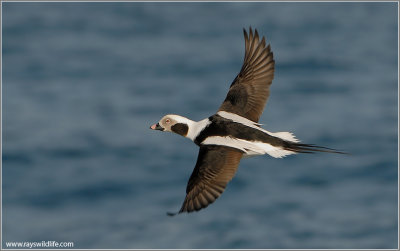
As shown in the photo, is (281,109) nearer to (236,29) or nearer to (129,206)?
(129,206)

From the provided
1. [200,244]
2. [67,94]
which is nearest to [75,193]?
[67,94]

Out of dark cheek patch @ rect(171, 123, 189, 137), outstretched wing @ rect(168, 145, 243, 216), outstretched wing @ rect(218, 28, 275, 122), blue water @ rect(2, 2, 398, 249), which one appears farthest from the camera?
blue water @ rect(2, 2, 398, 249)

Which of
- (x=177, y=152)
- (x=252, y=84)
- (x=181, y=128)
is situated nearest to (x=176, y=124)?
(x=181, y=128)

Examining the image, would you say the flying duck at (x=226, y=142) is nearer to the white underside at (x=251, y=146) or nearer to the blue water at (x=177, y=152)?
the white underside at (x=251, y=146)

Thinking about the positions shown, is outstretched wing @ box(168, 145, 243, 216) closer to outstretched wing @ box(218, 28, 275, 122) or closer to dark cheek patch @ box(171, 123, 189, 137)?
dark cheek patch @ box(171, 123, 189, 137)

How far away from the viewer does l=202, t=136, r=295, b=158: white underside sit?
5059mm

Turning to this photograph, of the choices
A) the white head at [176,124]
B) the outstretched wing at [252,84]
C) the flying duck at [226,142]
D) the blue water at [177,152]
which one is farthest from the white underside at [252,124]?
the blue water at [177,152]

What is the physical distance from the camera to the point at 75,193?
1639 centimetres

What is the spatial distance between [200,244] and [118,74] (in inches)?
237

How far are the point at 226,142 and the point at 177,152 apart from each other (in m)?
Answer: 10.7

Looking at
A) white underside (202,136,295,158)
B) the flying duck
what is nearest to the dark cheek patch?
the flying duck

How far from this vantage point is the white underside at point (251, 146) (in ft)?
16.6

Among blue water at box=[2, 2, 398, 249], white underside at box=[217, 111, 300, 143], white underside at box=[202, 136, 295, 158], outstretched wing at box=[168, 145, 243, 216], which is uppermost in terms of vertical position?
blue water at box=[2, 2, 398, 249]

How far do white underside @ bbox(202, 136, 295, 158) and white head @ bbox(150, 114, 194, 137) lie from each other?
1.57ft
